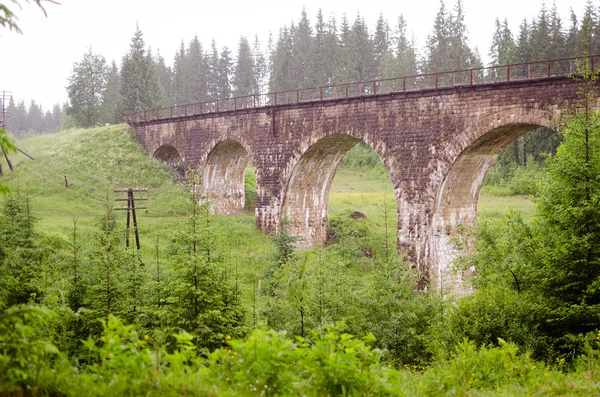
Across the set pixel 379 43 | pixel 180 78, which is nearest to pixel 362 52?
pixel 379 43

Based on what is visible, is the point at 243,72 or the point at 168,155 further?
the point at 243,72

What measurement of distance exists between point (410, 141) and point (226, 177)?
1651 centimetres

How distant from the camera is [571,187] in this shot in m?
10.2

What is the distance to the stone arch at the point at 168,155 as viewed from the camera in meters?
39.0

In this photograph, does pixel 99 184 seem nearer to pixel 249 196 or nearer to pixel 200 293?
pixel 249 196

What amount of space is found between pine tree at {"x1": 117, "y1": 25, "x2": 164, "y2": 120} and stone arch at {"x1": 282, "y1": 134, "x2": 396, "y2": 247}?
119 ft

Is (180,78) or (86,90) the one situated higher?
(180,78)

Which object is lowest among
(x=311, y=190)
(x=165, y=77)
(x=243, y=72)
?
(x=311, y=190)

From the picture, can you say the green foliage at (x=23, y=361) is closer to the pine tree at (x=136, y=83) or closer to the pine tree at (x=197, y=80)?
the pine tree at (x=136, y=83)

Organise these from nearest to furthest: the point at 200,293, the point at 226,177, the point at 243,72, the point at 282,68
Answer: the point at 200,293, the point at 226,177, the point at 282,68, the point at 243,72

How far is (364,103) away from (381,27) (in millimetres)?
49385

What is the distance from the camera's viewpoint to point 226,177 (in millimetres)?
35750

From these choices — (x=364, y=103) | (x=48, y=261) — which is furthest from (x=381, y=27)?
(x=48, y=261)

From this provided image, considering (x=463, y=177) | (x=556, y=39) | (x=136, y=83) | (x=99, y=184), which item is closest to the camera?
(x=463, y=177)
